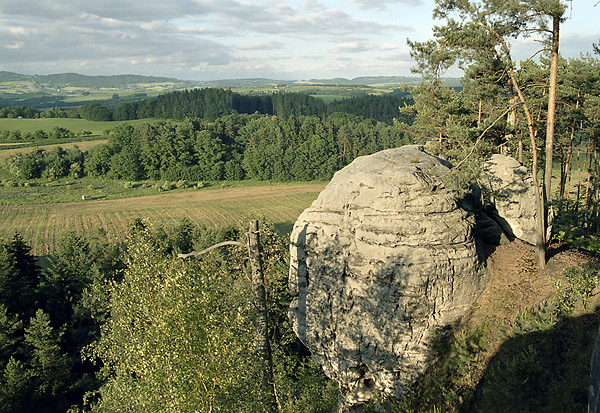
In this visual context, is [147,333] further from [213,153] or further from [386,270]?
[213,153]

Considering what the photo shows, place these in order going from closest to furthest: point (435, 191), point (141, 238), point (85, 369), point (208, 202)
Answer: point (141, 238)
point (435, 191)
point (85, 369)
point (208, 202)

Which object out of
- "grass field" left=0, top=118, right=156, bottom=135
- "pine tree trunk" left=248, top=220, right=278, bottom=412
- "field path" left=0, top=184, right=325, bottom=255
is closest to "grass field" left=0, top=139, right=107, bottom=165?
"grass field" left=0, top=118, right=156, bottom=135

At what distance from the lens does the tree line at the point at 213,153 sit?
308 feet

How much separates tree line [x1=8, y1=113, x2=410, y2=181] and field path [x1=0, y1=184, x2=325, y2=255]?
11791 mm

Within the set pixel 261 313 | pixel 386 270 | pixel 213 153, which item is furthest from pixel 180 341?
pixel 213 153

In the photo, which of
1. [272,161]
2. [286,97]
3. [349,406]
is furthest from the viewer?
[286,97]

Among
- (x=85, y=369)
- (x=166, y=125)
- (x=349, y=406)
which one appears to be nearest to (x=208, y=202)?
(x=166, y=125)

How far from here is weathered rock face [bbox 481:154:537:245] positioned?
57.4ft

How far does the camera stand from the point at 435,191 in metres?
15.6

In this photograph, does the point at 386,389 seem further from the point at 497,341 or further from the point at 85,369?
the point at 85,369

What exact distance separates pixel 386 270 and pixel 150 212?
6061 cm

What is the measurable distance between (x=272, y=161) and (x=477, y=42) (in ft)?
284

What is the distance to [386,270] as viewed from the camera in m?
15.2

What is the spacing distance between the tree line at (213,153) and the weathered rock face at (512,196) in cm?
7277
